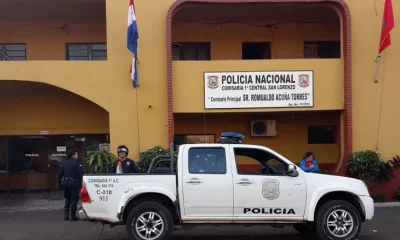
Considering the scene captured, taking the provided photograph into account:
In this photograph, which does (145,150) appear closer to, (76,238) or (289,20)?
(76,238)

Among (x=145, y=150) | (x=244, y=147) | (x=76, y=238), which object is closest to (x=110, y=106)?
(x=145, y=150)

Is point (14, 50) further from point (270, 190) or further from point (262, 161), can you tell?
point (270, 190)

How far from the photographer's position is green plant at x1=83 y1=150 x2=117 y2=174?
1295 centimetres

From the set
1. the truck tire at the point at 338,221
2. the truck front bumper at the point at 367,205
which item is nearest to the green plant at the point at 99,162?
the truck tire at the point at 338,221

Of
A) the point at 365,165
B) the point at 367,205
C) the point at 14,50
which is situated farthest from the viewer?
the point at 14,50

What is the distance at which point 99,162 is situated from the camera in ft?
42.5

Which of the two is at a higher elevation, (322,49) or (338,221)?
(322,49)

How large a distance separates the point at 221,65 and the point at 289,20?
3.88 meters

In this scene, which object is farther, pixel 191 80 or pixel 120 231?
pixel 191 80

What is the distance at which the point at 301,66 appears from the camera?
1411 cm

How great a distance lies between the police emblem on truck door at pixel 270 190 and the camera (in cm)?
832

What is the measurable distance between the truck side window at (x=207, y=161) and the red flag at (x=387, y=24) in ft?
23.4

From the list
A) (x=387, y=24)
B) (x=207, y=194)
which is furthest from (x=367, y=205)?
(x=387, y=24)

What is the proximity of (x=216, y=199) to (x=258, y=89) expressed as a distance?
6.31m
